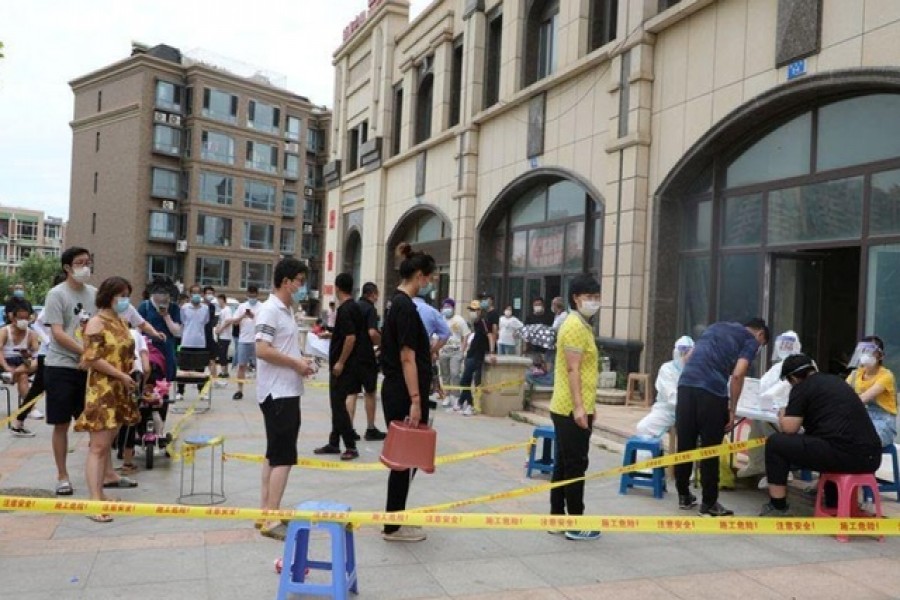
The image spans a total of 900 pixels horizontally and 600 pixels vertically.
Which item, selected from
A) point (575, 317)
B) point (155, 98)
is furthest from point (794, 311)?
point (155, 98)

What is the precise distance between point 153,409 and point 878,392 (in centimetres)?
656

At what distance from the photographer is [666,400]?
6582mm

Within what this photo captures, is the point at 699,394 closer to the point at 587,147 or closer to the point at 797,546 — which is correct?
the point at 797,546

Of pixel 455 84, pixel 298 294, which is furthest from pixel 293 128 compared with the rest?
pixel 455 84

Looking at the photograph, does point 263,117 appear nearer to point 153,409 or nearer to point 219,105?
point 219,105

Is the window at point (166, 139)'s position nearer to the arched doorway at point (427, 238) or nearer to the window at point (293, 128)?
the window at point (293, 128)

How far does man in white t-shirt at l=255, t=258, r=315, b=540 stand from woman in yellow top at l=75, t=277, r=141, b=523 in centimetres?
128

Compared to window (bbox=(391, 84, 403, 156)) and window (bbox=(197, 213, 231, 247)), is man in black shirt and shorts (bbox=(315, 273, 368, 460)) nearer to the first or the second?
window (bbox=(391, 84, 403, 156))

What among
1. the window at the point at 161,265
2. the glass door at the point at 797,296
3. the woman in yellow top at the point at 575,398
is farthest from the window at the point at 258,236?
the woman in yellow top at the point at 575,398

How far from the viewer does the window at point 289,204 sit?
2131 inches

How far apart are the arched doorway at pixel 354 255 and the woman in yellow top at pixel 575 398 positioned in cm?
2291

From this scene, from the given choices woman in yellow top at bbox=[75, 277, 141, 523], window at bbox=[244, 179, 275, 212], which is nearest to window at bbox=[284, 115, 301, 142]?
window at bbox=[244, 179, 275, 212]

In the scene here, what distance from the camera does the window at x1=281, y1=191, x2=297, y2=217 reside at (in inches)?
2131

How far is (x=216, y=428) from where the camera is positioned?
8758 millimetres
